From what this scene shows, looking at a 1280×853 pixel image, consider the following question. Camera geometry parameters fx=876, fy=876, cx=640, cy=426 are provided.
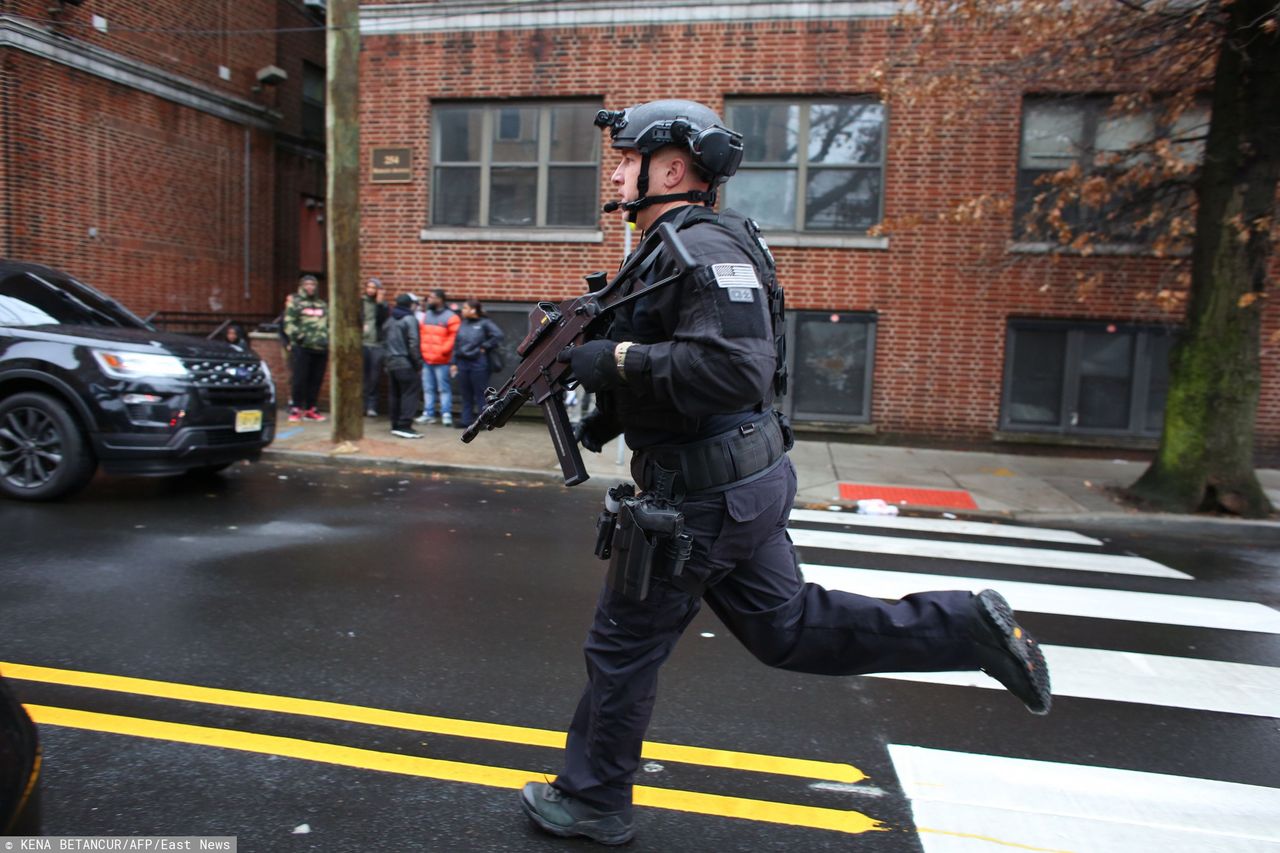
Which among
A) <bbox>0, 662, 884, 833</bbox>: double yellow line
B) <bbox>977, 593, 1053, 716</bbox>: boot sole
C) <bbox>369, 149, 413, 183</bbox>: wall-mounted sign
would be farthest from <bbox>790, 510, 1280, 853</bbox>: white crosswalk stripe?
<bbox>369, 149, 413, 183</bbox>: wall-mounted sign

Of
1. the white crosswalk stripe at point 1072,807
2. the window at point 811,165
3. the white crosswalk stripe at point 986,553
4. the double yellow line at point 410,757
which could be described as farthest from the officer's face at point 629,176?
the window at point 811,165

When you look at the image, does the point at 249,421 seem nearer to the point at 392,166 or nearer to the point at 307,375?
the point at 307,375

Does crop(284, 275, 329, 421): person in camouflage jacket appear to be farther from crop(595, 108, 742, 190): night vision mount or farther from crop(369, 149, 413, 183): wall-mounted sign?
crop(595, 108, 742, 190): night vision mount

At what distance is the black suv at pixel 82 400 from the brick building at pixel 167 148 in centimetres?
872

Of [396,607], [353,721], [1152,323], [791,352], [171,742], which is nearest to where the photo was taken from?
[171,742]

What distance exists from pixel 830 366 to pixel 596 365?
10186 millimetres

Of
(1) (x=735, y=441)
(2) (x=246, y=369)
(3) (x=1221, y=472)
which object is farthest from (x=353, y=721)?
(3) (x=1221, y=472)

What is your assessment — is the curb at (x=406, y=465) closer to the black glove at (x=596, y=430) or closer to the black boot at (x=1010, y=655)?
the black glove at (x=596, y=430)

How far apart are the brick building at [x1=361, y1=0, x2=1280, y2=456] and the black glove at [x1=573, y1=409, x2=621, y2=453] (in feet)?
30.9

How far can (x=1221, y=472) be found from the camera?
8.04 metres

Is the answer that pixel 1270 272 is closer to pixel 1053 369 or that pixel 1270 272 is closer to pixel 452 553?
pixel 1053 369

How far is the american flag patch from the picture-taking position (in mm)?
2236

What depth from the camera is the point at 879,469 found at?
9.93 meters

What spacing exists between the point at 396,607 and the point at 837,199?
9416 millimetres
